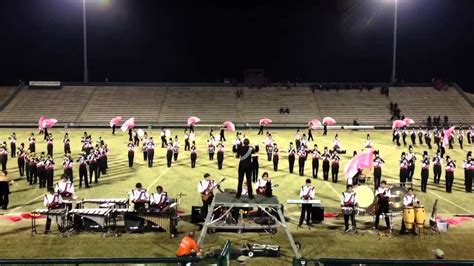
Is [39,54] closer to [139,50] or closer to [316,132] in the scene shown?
[139,50]

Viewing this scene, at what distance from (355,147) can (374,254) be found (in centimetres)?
2029

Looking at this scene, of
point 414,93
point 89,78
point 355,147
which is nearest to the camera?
point 355,147

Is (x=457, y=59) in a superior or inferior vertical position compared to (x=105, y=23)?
inferior

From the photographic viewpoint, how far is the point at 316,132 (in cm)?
3991

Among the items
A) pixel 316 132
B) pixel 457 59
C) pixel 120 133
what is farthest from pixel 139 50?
pixel 457 59

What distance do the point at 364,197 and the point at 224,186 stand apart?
7.03m

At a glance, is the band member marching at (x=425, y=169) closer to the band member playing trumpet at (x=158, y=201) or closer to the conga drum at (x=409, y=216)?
the conga drum at (x=409, y=216)

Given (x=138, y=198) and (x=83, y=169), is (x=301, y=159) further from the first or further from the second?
(x=138, y=198)

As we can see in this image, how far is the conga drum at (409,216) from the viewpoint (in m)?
13.3

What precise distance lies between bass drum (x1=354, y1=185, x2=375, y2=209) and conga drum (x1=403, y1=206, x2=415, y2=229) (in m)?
1.19

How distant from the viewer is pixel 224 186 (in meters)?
19.7

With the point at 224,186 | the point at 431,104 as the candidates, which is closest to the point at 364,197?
the point at 224,186

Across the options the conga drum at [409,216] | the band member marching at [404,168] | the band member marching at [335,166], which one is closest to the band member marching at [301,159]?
the band member marching at [335,166]

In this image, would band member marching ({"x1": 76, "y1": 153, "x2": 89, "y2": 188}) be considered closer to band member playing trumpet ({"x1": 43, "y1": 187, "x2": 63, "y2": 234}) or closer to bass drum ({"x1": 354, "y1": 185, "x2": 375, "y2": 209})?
band member playing trumpet ({"x1": 43, "y1": 187, "x2": 63, "y2": 234})
